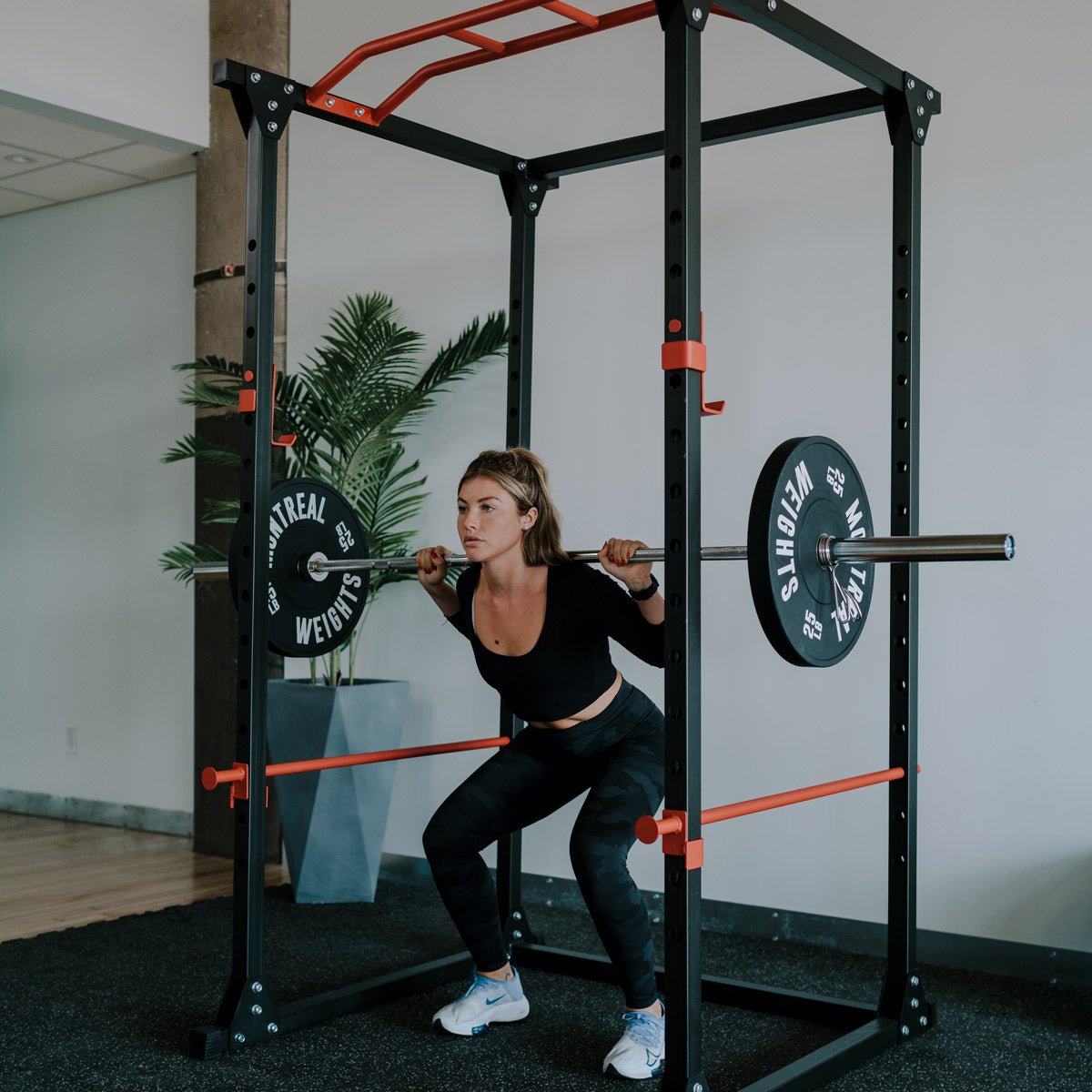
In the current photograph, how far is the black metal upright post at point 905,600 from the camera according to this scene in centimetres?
296

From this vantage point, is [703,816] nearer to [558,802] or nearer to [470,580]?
[558,802]

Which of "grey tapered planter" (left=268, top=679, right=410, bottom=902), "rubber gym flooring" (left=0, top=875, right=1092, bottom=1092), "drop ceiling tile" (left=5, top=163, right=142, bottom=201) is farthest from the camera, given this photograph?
"drop ceiling tile" (left=5, top=163, right=142, bottom=201)

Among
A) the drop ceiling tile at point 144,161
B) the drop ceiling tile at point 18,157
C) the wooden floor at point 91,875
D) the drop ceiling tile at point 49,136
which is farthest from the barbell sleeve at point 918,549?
the drop ceiling tile at point 18,157

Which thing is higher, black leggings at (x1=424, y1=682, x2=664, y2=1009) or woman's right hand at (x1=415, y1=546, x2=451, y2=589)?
woman's right hand at (x1=415, y1=546, x2=451, y2=589)

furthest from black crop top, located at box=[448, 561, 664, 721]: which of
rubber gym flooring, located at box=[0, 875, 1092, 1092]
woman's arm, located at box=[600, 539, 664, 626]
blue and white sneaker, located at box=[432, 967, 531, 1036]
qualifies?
rubber gym flooring, located at box=[0, 875, 1092, 1092]

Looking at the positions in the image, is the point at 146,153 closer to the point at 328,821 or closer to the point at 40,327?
the point at 40,327

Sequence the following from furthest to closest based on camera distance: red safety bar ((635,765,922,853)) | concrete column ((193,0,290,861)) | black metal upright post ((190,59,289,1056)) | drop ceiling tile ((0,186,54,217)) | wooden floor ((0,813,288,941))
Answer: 1. drop ceiling tile ((0,186,54,217))
2. concrete column ((193,0,290,861))
3. wooden floor ((0,813,288,941))
4. black metal upright post ((190,59,289,1056))
5. red safety bar ((635,765,922,853))

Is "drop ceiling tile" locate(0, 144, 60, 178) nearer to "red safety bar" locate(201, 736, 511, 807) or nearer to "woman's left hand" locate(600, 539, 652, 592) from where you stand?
"red safety bar" locate(201, 736, 511, 807)

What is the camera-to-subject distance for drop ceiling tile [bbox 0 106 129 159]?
4703mm

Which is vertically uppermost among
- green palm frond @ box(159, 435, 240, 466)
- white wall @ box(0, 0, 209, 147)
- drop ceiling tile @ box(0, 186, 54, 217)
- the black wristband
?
white wall @ box(0, 0, 209, 147)

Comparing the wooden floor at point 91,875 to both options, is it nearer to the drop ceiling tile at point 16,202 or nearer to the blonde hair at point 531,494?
the blonde hair at point 531,494

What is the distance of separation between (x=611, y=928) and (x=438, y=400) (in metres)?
2.34

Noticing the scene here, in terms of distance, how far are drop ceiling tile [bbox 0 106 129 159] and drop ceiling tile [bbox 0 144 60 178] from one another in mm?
49

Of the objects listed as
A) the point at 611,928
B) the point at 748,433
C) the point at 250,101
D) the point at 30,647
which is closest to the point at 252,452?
the point at 250,101
